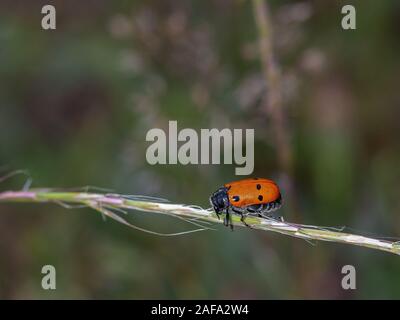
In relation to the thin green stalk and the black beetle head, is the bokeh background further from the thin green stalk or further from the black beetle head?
the thin green stalk

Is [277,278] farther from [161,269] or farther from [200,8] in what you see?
[200,8]

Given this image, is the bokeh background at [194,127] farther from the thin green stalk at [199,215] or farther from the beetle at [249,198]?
the thin green stalk at [199,215]

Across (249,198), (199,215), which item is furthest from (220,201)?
(199,215)

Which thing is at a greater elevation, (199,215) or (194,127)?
(194,127)

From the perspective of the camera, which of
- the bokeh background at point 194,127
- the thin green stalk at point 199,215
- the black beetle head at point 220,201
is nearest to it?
the thin green stalk at point 199,215

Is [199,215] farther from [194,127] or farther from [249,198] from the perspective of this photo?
[194,127]

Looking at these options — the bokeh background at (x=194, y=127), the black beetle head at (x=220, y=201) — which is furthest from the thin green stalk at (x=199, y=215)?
the bokeh background at (x=194, y=127)

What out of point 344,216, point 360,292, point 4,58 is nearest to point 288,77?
point 344,216

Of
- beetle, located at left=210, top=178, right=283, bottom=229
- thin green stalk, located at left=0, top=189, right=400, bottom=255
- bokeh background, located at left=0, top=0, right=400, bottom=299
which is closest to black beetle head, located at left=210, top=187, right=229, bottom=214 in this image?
beetle, located at left=210, top=178, right=283, bottom=229
